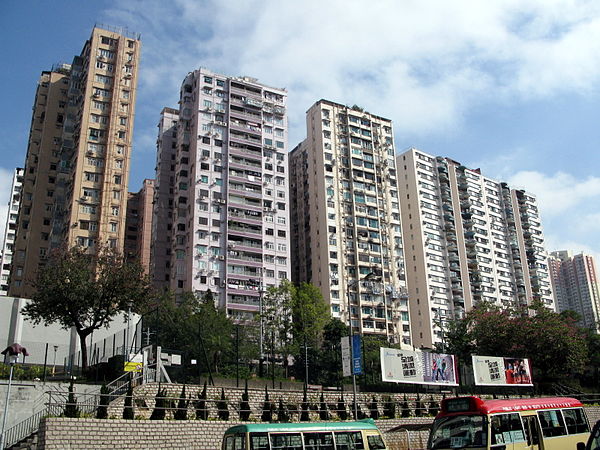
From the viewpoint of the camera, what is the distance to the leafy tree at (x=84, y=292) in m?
36.8

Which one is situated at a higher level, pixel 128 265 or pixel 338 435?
pixel 128 265

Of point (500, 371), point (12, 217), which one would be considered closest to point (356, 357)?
point (500, 371)

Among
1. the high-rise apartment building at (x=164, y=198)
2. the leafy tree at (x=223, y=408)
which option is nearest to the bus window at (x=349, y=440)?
the leafy tree at (x=223, y=408)

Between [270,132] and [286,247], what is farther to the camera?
[270,132]

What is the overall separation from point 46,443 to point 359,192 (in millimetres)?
78992

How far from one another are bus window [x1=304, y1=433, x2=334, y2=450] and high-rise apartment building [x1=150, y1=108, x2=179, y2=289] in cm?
6579

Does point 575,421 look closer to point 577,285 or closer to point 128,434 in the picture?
point 128,434

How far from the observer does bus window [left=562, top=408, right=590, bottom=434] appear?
783 inches

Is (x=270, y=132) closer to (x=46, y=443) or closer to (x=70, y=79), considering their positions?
(x=70, y=79)

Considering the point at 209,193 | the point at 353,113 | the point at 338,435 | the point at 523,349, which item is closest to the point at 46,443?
the point at 338,435

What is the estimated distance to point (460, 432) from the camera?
1736 centimetres

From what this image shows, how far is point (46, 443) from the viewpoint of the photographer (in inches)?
831

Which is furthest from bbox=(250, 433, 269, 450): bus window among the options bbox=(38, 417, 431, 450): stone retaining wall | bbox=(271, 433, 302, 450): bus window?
bbox=(38, 417, 431, 450): stone retaining wall

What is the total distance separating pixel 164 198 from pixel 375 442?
77.3 m
